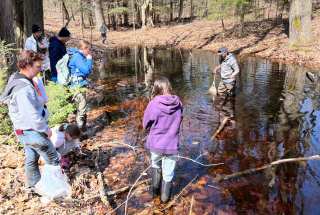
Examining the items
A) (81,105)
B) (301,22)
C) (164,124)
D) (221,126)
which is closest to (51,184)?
(164,124)

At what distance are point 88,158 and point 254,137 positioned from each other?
13.4 feet

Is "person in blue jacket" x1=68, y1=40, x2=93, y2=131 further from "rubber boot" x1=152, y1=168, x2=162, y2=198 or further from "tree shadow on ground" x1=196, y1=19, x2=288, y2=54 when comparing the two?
"tree shadow on ground" x1=196, y1=19, x2=288, y2=54

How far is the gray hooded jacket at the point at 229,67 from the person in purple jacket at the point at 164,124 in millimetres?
6339

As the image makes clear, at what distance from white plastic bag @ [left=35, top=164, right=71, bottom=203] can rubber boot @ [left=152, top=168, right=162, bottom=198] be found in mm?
1441

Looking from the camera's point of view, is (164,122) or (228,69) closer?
(164,122)

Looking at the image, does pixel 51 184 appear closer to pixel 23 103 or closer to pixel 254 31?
pixel 23 103

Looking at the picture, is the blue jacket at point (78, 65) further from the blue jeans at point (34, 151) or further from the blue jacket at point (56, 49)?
the blue jeans at point (34, 151)

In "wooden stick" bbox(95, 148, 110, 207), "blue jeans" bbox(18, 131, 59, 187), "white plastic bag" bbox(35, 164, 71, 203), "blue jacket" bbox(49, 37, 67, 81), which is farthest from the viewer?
"blue jacket" bbox(49, 37, 67, 81)

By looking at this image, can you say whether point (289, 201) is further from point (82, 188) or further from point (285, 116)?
point (285, 116)

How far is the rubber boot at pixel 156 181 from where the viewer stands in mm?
5934

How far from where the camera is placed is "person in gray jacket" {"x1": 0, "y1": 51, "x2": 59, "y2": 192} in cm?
484

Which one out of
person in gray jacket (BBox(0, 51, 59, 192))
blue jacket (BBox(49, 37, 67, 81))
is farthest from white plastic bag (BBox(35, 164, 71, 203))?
blue jacket (BBox(49, 37, 67, 81))

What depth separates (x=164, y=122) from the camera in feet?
17.7

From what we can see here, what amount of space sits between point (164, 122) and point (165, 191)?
124 cm
